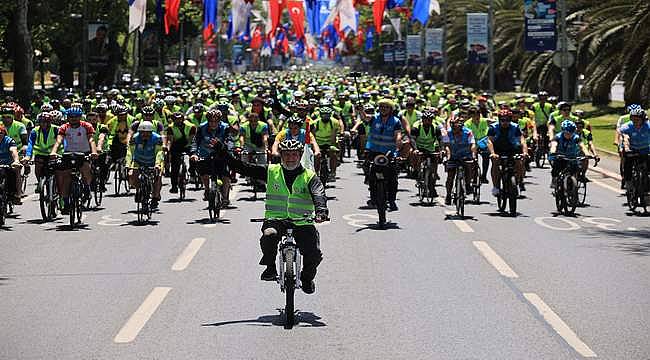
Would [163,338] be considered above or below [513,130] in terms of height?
below

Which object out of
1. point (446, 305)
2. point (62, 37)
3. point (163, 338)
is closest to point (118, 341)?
point (163, 338)

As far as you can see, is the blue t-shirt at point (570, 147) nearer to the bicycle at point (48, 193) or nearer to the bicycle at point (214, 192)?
the bicycle at point (214, 192)

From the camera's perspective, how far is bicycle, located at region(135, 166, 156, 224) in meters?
19.7

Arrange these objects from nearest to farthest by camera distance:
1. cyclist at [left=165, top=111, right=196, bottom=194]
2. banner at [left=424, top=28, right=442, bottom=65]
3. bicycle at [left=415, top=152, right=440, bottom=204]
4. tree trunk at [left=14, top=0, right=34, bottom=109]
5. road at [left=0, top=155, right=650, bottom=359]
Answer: road at [left=0, top=155, right=650, bottom=359]
bicycle at [left=415, top=152, right=440, bottom=204]
cyclist at [left=165, top=111, right=196, bottom=194]
tree trunk at [left=14, top=0, right=34, bottom=109]
banner at [left=424, top=28, right=442, bottom=65]

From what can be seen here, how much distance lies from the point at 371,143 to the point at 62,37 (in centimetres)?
6313

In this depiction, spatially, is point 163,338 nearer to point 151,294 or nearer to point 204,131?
point 151,294

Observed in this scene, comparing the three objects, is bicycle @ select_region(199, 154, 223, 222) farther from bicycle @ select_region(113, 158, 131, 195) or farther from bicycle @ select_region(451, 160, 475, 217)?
bicycle @ select_region(113, 158, 131, 195)

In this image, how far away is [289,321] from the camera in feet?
35.0

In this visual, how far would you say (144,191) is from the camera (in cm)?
1972

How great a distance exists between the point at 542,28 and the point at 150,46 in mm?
50339

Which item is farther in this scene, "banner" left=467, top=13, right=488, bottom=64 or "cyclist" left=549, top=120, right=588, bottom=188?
"banner" left=467, top=13, right=488, bottom=64

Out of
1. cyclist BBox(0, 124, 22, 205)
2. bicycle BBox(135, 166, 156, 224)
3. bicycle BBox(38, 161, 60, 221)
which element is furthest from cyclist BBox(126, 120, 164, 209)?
cyclist BBox(0, 124, 22, 205)

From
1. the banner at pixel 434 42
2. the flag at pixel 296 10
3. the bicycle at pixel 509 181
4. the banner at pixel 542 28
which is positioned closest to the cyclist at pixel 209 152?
the bicycle at pixel 509 181

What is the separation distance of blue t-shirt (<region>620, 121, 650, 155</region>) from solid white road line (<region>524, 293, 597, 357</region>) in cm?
932
